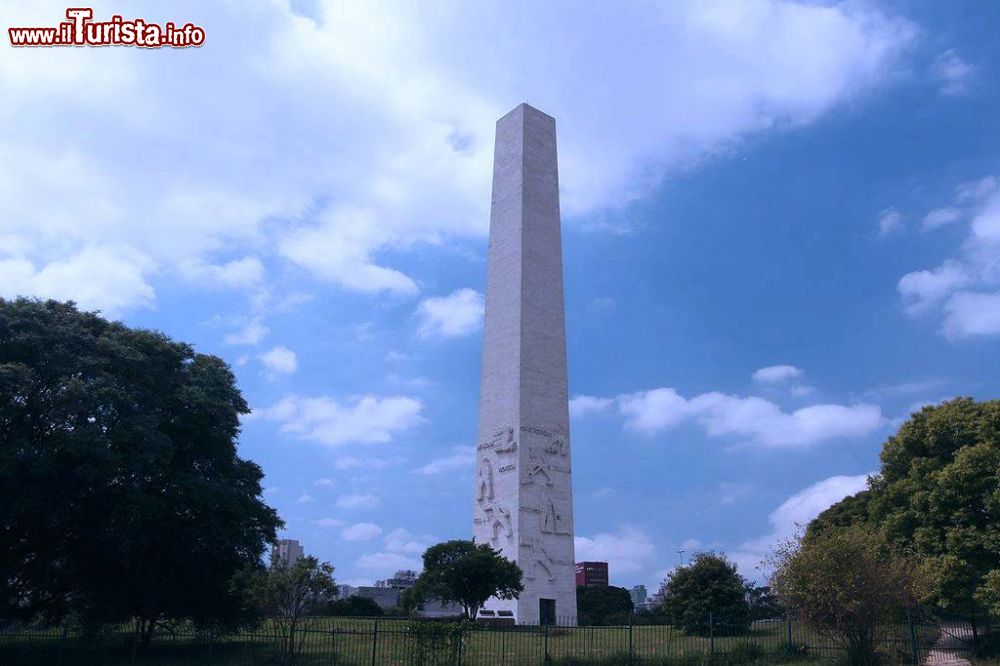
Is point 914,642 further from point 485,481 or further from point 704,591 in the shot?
point 485,481

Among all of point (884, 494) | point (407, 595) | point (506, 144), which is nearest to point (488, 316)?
point (506, 144)

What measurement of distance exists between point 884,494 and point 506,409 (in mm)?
16743

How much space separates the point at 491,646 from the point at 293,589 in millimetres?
8309

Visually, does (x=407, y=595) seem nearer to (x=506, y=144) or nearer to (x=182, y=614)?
(x=182, y=614)

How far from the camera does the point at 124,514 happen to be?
25.7 m

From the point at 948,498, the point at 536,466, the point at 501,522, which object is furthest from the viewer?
the point at 536,466

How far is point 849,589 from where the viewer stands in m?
21.9

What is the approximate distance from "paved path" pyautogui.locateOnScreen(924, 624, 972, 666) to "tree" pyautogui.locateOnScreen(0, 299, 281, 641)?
2108 cm

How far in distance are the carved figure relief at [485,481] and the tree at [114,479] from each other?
41.5 ft

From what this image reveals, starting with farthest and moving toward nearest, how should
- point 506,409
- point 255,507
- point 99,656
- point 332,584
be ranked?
point 506,409, point 255,507, point 99,656, point 332,584

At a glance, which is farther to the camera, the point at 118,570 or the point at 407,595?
the point at 407,595

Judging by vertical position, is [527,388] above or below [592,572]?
→ above

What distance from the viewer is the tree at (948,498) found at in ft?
84.9

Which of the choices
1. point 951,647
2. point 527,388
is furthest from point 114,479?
point 951,647
